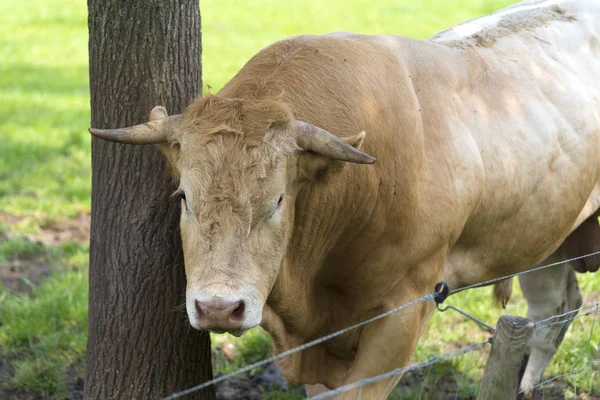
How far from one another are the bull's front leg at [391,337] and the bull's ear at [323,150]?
34.6 inches

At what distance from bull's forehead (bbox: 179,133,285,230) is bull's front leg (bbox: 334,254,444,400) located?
3.50ft

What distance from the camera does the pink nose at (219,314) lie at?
2.86m

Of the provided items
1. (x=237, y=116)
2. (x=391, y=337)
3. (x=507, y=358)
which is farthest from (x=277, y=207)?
(x=391, y=337)

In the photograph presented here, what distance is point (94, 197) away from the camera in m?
3.82

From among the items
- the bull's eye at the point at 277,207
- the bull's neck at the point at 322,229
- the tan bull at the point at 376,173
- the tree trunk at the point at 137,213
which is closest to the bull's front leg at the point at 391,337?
the tan bull at the point at 376,173

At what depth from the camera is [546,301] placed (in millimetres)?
5414

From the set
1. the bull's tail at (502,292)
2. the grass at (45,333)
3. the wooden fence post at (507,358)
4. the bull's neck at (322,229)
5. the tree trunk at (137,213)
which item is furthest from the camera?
the bull's tail at (502,292)

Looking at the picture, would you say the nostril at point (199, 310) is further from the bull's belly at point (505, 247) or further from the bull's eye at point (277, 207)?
the bull's belly at point (505, 247)

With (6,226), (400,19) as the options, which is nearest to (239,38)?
(400,19)

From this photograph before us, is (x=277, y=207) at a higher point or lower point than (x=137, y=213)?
higher

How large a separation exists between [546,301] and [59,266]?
3.31 m

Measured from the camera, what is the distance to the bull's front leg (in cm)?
391

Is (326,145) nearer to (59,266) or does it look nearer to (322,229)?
(322,229)

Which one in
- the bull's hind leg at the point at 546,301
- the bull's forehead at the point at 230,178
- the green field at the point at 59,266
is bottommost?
the green field at the point at 59,266
